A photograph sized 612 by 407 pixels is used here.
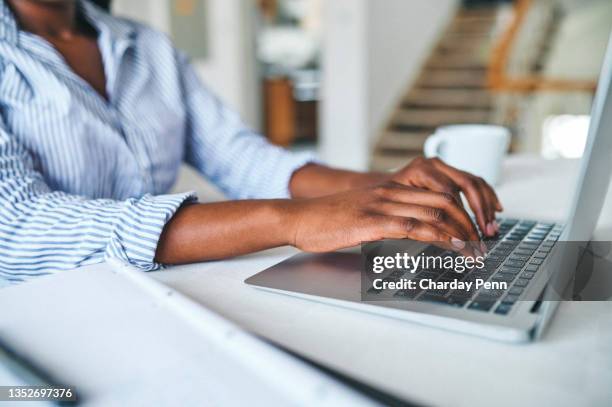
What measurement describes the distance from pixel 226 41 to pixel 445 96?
216cm

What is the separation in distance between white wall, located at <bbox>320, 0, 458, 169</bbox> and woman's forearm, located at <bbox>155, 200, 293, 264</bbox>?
147 inches

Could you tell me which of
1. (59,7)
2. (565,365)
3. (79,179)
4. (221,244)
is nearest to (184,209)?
(221,244)

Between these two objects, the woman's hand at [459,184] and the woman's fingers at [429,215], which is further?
the woman's hand at [459,184]

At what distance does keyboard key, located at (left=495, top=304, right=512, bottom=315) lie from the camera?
40 centimetres

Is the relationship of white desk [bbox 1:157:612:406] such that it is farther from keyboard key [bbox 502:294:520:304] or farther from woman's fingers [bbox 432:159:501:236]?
woman's fingers [bbox 432:159:501:236]

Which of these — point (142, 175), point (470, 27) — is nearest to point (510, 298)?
point (142, 175)

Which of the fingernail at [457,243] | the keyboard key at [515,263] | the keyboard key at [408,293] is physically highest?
the fingernail at [457,243]

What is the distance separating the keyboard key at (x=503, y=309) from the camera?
1.32ft

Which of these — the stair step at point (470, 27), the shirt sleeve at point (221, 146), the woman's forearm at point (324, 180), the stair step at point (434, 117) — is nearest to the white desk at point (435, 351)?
the woman's forearm at point (324, 180)

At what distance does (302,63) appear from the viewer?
8.53 metres

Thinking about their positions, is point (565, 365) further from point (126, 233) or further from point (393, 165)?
point (393, 165)

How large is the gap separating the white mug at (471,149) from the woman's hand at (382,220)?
0.35 metres

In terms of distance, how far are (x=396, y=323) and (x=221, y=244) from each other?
23 cm

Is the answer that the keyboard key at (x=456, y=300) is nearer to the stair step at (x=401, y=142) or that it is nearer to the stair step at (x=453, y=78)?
the stair step at (x=401, y=142)
